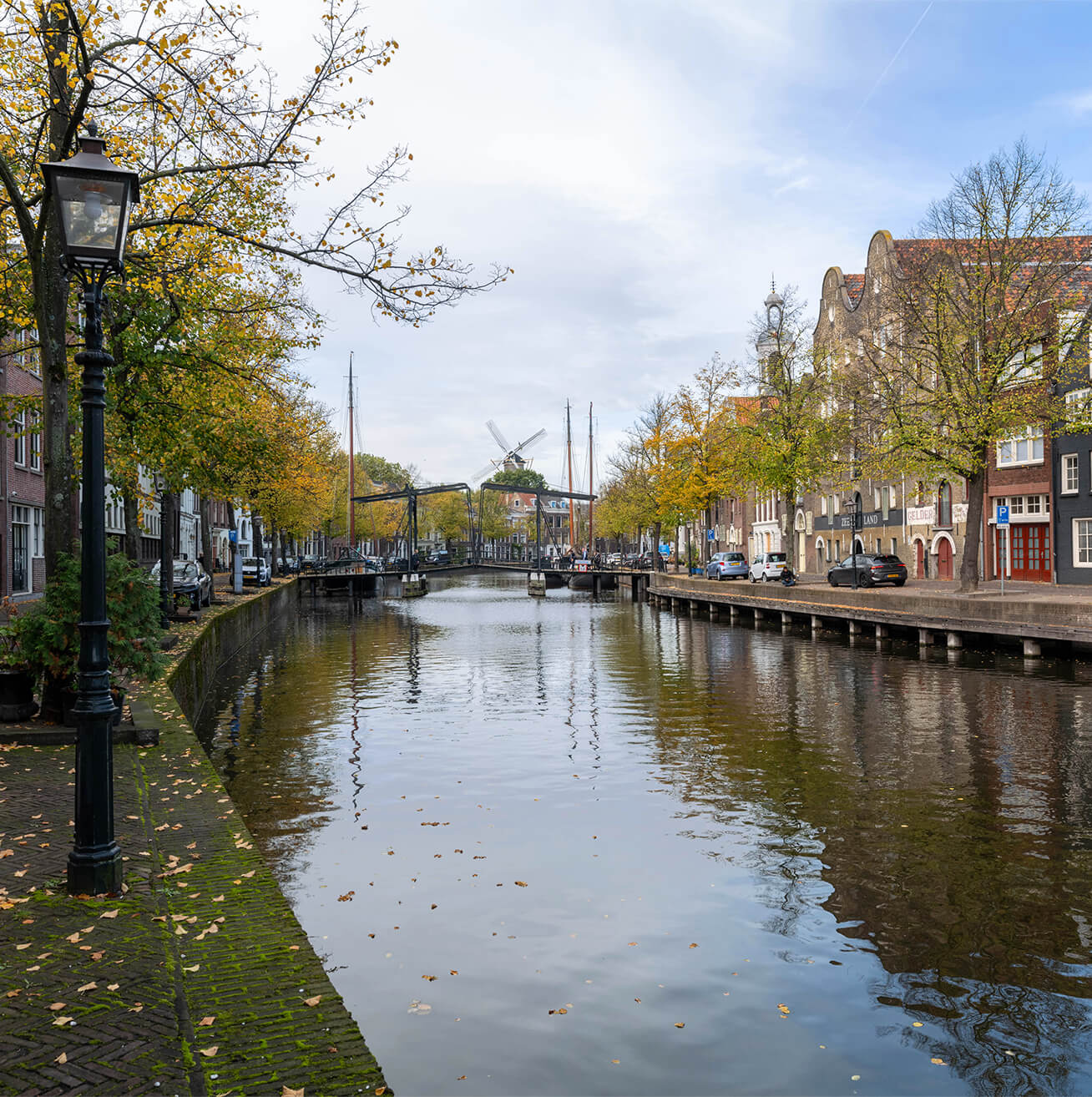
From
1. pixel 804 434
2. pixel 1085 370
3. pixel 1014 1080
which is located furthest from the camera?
pixel 804 434

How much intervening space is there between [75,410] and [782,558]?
47121mm

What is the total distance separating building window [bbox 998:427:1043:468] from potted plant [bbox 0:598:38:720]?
41120 millimetres

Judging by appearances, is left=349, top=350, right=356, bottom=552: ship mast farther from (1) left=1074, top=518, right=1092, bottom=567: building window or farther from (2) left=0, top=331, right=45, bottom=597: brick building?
(1) left=1074, top=518, right=1092, bottom=567: building window

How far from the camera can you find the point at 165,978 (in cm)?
607

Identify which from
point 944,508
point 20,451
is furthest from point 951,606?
point 20,451

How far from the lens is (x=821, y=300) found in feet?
245

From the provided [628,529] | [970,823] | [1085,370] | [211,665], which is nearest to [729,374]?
[1085,370]

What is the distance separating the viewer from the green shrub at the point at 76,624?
1337cm

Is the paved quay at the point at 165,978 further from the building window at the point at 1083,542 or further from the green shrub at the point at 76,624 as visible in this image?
the building window at the point at 1083,542

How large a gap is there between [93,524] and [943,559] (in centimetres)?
5278

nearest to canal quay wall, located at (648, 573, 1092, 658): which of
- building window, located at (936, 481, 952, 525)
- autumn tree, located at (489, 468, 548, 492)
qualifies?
building window, located at (936, 481, 952, 525)

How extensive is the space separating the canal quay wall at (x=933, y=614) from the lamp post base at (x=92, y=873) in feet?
84.7

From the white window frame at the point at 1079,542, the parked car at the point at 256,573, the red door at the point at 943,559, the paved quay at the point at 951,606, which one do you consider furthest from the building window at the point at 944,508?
the parked car at the point at 256,573

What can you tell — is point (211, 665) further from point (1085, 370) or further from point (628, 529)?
point (628, 529)
